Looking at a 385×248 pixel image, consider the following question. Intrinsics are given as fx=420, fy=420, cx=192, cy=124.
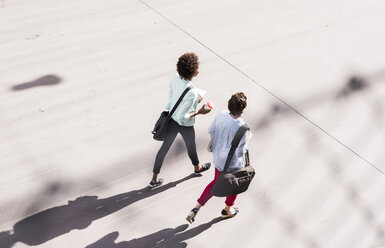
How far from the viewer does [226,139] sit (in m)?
3.95

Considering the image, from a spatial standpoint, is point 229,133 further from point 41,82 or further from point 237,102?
point 41,82

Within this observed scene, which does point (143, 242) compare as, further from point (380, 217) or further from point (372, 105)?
point (372, 105)

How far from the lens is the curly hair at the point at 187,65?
13.4 feet

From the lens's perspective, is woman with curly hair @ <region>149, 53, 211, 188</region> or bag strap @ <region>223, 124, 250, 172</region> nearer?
bag strap @ <region>223, 124, 250, 172</region>

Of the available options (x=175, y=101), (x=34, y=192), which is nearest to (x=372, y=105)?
(x=175, y=101)

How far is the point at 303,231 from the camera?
458 centimetres

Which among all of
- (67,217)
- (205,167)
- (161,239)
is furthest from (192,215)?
(67,217)

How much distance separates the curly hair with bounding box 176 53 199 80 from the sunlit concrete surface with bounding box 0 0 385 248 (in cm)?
148

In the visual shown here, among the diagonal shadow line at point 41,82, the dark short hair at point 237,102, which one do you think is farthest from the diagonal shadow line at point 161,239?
the diagonal shadow line at point 41,82

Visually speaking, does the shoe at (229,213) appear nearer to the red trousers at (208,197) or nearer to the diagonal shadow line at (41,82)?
the red trousers at (208,197)

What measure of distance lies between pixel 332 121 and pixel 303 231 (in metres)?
2.09

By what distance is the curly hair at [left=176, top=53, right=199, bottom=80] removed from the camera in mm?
4078

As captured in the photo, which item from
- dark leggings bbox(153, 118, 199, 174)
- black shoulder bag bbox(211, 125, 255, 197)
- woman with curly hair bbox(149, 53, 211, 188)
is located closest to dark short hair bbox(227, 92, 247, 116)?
black shoulder bag bbox(211, 125, 255, 197)

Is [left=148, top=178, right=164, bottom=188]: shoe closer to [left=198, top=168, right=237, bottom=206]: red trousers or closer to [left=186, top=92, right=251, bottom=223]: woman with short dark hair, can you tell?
[left=198, top=168, right=237, bottom=206]: red trousers
